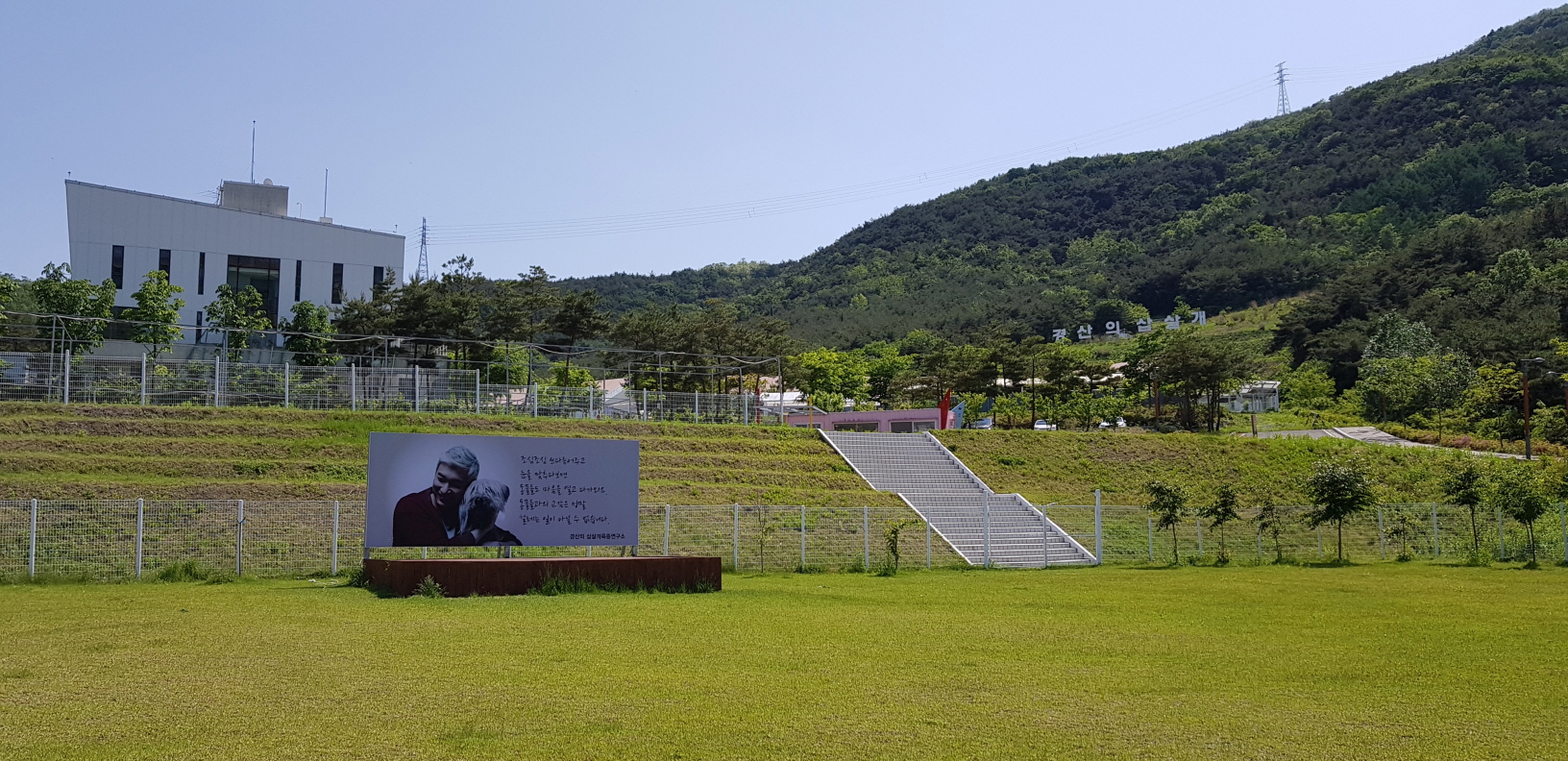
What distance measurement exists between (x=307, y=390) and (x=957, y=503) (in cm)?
1740

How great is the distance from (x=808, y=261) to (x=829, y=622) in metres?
140

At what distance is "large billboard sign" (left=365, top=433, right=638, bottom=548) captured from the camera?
14.3 m

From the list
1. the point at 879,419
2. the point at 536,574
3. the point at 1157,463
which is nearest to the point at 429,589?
the point at 536,574

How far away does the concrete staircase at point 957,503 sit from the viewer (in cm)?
2320

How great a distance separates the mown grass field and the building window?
883 inches

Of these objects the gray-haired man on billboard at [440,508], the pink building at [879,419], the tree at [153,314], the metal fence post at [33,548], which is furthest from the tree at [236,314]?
the gray-haired man on billboard at [440,508]

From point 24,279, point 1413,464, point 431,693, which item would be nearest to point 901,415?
point 1413,464

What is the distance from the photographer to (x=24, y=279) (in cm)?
4862

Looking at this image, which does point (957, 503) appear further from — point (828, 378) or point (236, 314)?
point (828, 378)

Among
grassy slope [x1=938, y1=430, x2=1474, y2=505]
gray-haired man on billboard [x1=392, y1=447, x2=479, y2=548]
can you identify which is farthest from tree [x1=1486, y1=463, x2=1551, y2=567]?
gray-haired man on billboard [x1=392, y1=447, x2=479, y2=548]

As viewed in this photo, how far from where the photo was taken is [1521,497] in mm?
23156

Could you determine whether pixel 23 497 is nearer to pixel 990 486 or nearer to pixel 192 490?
pixel 192 490

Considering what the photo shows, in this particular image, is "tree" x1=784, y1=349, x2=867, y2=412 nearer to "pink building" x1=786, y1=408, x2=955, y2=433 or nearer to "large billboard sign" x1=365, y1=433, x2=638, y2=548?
"pink building" x1=786, y1=408, x2=955, y2=433

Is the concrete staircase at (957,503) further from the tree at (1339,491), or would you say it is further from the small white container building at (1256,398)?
the small white container building at (1256,398)
